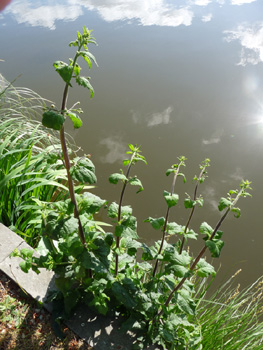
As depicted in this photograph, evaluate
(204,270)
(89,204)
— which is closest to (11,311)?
(89,204)

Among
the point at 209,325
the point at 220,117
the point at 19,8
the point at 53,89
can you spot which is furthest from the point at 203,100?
the point at 19,8

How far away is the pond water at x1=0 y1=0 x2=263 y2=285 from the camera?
3129 millimetres

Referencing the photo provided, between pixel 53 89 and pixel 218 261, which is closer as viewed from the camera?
pixel 218 261

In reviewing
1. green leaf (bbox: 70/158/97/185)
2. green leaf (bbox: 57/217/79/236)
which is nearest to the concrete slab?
green leaf (bbox: 57/217/79/236)

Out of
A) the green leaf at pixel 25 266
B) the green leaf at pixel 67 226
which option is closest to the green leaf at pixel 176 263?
the green leaf at pixel 67 226

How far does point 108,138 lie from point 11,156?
1722mm

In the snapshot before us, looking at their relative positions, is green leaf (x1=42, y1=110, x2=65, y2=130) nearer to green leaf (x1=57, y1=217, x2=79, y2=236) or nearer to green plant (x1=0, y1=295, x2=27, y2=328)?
green leaf (x1=57, y1=217, x2=79, y2=236)

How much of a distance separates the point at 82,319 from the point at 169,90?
375cm

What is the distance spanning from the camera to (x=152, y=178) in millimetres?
3330

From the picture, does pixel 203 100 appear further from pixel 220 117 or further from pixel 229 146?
pixel 229 146

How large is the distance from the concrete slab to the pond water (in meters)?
1.30

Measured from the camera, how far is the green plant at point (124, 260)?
1.22 metres

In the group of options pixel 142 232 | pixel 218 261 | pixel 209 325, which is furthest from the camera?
pixel 142 232

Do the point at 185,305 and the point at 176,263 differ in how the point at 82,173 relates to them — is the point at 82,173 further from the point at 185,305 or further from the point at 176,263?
the point at 185,305
